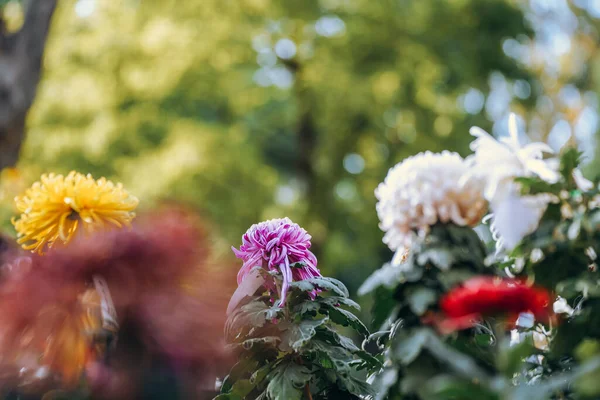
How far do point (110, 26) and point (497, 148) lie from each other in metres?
8.84

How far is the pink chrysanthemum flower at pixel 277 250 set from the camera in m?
1.52

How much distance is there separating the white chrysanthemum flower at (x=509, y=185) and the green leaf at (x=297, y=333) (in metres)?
0.43

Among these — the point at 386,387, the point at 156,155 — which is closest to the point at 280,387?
the point at 386,387

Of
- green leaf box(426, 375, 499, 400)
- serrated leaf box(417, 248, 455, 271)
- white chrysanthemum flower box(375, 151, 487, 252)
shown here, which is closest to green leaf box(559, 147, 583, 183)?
white chrysanthemum flower box(375, 151, 487, 252)

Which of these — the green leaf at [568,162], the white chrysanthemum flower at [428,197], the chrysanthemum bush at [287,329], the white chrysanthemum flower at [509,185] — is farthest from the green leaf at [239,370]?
the green leaf at [568,162]

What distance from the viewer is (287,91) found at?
9.27 metres

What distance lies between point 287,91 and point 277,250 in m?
7.92

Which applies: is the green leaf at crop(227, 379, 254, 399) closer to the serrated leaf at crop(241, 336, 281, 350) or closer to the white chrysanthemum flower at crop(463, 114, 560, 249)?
the serrated leaf at crop(241, 336, 281, 350)

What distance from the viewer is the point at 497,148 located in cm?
118

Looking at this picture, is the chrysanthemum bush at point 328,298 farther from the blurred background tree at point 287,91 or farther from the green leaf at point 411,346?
the blurred background tree at point 287,91

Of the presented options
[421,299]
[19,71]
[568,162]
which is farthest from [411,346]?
[19,71]

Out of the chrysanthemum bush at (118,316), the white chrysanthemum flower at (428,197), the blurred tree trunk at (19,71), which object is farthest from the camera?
the blurred tree trunk at (19,71)

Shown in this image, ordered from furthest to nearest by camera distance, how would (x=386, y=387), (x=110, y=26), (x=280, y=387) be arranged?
(x=110, y=26)
(x=280, y=387)
(x=386, y=387)

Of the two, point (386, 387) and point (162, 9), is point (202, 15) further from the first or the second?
point (386, 387)
